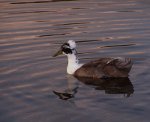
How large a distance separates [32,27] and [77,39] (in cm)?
230

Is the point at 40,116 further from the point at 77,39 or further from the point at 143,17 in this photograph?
the point at 143,17

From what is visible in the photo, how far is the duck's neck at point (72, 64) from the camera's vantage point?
50.4ft

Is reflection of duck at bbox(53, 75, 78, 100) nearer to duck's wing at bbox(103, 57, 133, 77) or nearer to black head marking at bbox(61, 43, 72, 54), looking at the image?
duck's wing at bbox(103, 57, 133, 77)

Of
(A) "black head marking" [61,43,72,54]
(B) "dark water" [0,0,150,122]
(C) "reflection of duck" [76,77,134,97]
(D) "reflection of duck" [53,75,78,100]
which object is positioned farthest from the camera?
(A) "black head marking" [61,43,72,54]

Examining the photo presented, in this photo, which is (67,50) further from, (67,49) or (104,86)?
(104,86)

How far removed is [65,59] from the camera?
55.0 feet

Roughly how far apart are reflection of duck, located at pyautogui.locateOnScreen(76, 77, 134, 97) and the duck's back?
138 millimetres

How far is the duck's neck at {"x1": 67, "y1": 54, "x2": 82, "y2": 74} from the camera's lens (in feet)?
50.4

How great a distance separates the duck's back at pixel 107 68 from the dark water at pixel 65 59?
0.35 m

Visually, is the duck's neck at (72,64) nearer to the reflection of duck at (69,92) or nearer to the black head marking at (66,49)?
the black head marking at (66,49)

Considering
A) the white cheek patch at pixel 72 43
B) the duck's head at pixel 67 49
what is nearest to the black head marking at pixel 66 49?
the duck's head at pixel 67 49

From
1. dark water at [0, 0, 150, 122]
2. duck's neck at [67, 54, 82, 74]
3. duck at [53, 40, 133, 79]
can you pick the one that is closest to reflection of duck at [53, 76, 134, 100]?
dark water at [0, 0, 150, 122]

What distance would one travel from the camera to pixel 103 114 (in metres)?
11.9

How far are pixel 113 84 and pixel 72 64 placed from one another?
4.74 feet
